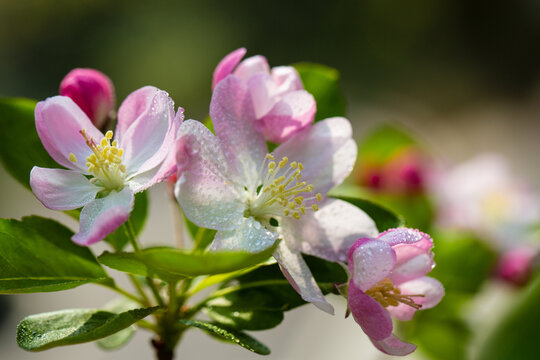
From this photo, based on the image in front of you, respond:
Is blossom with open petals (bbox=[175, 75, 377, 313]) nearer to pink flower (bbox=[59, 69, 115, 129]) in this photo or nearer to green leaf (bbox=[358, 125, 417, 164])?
pink flower (bbox=[59, 69, 115, 129])

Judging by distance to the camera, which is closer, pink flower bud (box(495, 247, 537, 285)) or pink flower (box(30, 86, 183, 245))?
pink flower (box(30, 86, 183, 245))

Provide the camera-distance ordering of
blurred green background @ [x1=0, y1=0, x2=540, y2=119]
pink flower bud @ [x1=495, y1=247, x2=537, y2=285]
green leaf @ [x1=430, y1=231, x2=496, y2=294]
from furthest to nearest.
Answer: blurred green background @ [x1=0, y1=0, x2=540, y2=119], pink flower bud @ [x1=495, y1=247, x2=537, y2=285], green leaf @ [x1=430, y1=231, x2=496, y2=294]

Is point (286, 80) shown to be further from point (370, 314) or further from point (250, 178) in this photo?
point (370, 314)

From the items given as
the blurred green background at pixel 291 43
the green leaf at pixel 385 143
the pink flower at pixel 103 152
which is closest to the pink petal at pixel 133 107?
the pink flower at pixel 103 152

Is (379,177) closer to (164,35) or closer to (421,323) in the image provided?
(421,323)

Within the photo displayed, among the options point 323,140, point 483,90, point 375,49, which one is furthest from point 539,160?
point 323,140

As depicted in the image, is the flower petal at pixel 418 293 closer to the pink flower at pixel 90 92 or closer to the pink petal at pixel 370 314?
the pink petal at pixel 370 314

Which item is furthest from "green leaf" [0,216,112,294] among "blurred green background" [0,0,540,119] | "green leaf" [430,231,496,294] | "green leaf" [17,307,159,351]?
"blurred green background" [0,0,540,119]
